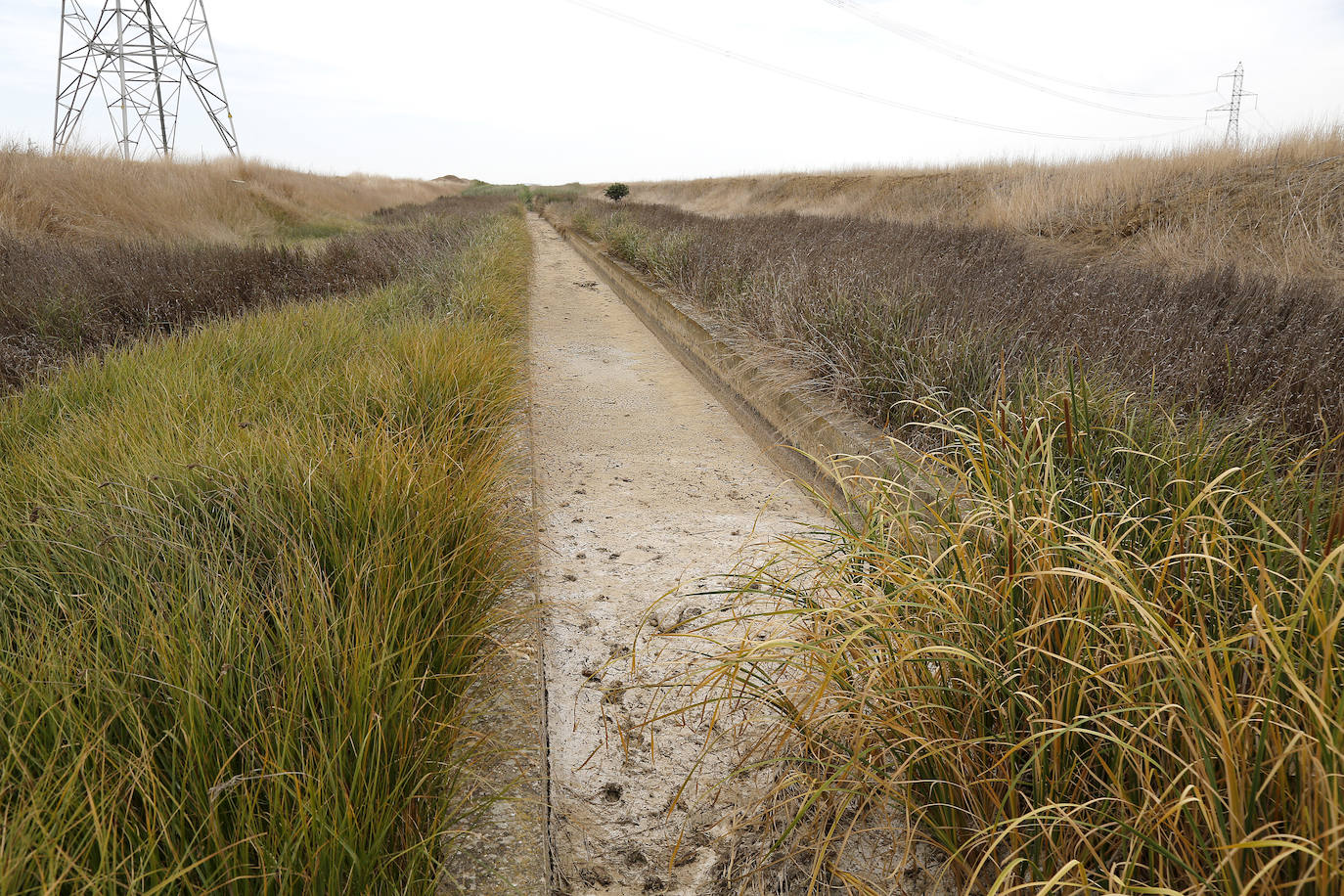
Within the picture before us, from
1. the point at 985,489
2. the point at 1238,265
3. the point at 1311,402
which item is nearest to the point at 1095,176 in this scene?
the point at 1238,265

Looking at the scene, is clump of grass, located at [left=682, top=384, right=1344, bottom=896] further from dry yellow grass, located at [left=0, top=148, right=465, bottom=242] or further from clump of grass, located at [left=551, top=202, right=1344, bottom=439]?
dry yellow grass, located at [left=0, top=148, right=465, bottom=242]

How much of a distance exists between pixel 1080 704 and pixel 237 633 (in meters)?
1.83

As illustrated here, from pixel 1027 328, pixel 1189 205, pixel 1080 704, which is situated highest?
pixel 1189 205

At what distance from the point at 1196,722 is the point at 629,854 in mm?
1248

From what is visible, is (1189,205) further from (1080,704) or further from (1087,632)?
(1080,704)

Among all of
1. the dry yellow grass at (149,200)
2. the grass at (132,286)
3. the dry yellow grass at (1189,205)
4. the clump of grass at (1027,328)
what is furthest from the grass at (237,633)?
the dry yellow grass at (149,200)

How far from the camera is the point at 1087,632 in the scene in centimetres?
165

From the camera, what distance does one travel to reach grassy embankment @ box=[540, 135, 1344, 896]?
1.23m

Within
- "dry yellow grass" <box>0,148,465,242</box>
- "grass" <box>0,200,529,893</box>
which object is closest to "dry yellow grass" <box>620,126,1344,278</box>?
"grass" <box>0,200,529,893</box>

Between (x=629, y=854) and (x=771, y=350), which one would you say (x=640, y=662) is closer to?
(x=629, y=854)

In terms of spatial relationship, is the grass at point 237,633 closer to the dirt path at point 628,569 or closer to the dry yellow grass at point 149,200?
the dirt path at point 628,569

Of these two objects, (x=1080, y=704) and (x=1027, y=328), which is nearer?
(x=1080, y=704)

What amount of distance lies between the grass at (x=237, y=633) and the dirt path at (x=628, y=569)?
0.34 metres

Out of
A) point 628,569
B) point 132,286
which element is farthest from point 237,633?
point 132,286
